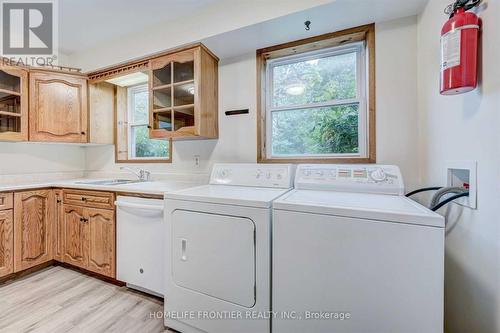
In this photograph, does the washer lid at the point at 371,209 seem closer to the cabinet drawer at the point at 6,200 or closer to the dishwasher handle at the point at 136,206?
the dishwasher handle at the point at 136,206

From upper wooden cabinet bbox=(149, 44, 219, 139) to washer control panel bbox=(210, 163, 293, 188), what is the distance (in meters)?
0.40

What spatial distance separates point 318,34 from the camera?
1.82 metres

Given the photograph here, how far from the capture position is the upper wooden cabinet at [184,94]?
1948mm

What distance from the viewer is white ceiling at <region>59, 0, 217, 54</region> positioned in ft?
6.15

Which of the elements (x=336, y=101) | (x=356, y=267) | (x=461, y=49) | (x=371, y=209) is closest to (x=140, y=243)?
(x=356, y=267)

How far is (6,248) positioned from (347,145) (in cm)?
311

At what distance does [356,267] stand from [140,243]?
5.21ft

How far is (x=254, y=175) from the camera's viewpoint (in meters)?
1.79

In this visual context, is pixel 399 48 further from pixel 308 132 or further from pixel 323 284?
pixel 323 284

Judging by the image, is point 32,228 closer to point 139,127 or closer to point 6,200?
point 6,200

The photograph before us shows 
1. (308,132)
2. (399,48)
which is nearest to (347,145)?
(308,132)

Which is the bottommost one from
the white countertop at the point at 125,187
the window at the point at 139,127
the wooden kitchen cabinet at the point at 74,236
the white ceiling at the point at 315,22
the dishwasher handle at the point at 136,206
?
the wooden kitchen cabinet at the point at 74,236

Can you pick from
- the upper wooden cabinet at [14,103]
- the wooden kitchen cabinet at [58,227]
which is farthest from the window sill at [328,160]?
the upper wooden cabinet at [14,103]

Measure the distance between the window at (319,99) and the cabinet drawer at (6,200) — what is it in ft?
7.41
